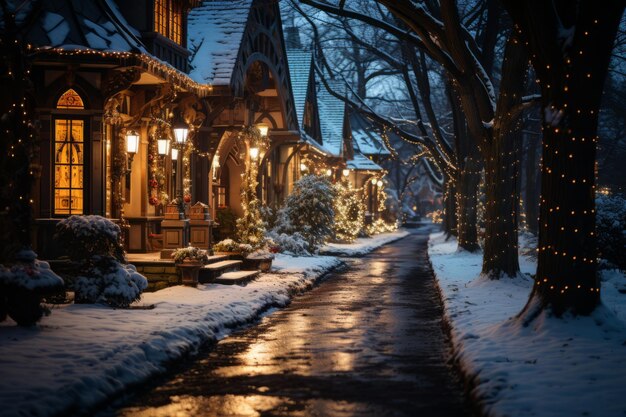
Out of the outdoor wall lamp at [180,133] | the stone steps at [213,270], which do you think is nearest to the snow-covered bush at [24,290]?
the stone steps at [213,270]

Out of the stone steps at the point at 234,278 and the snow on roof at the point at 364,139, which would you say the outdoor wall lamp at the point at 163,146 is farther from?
the snow on roof at the point at 364,139

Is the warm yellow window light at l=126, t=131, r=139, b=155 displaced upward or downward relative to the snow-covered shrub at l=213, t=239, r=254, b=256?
upward

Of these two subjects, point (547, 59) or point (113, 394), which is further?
point (547, 59)

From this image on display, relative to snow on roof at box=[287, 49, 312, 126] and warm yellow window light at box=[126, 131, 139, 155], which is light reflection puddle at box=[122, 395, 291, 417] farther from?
snow on roof at box=[287, 49, 312, 126]

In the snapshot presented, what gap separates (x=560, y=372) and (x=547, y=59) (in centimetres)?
425

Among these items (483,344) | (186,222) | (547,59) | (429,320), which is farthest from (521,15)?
(186,222)

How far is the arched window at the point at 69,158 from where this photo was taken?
18094 mm

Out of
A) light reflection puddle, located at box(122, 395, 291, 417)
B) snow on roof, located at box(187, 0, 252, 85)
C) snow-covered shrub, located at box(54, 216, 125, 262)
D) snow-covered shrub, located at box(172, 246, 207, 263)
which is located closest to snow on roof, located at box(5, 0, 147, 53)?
snow-covered shrub, located at box(172, 246, 207, 263)

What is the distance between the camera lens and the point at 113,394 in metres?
8.05

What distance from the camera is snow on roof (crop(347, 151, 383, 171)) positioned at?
67.2 meters

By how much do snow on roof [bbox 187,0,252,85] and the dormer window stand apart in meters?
1.29

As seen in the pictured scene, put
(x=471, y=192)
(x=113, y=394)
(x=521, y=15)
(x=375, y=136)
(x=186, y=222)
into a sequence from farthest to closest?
(x=375, y=136), (x=471, y=192), (x=186, y=222), (x=521, y=15), (x=113, y=394)

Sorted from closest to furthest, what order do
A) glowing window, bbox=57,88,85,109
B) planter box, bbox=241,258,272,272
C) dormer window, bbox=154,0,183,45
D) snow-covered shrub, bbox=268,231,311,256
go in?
glowing window, bbox=57,88,85,109
dormer window, bbox=154,0,183,45
planter box, bbox=241,258,272,272
snow-covered shrub, bbox=268,231,311,256

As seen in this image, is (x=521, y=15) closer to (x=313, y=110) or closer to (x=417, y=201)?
(x=313, y=110)
